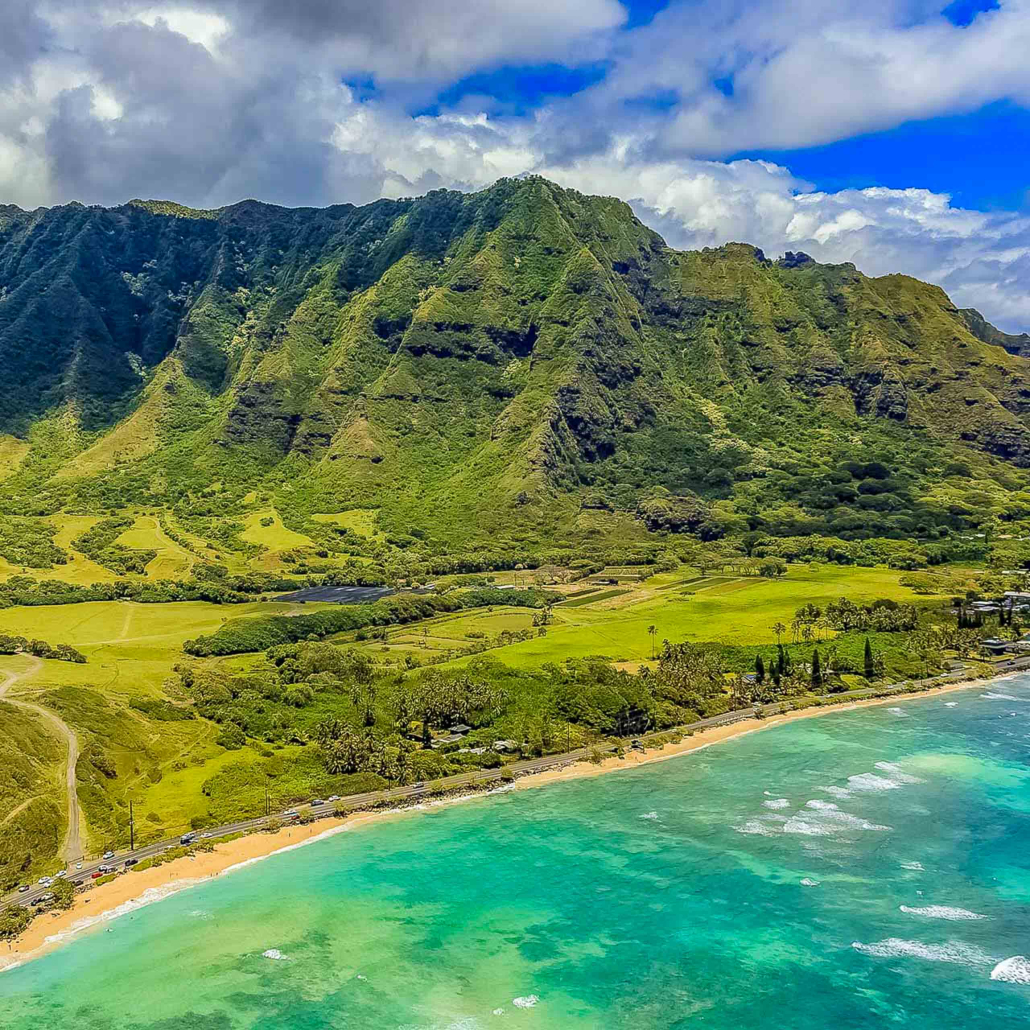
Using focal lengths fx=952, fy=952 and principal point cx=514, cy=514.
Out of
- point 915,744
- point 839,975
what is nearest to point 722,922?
point 839,975

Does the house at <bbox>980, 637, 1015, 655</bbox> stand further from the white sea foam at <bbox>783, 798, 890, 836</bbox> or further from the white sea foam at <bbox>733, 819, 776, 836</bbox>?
the white sea foam at <bbox>733, 819, 776, 836</bbox>

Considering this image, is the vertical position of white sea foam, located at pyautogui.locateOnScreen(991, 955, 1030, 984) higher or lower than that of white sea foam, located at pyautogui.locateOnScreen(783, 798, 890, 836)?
lower

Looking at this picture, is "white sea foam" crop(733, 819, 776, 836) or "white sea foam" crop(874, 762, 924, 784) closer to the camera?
"white sea foam" crop(733, 819, 776, 836)

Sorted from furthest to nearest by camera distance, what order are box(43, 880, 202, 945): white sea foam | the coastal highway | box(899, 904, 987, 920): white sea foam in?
the coastal highway
box(899, 904, 987, 920): white sea foam
box(43, 880, 202, 945): white sea foam

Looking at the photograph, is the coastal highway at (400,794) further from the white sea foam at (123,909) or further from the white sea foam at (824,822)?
the white sea foam at (824,822)

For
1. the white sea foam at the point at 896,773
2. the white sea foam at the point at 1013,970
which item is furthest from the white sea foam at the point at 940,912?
the white sea foam at the point at 896,773

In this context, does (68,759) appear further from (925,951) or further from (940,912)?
(940,912)

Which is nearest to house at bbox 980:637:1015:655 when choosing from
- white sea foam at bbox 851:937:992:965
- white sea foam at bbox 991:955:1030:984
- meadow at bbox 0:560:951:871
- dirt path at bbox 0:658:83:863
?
meadow at bbox 0:560:951:871
